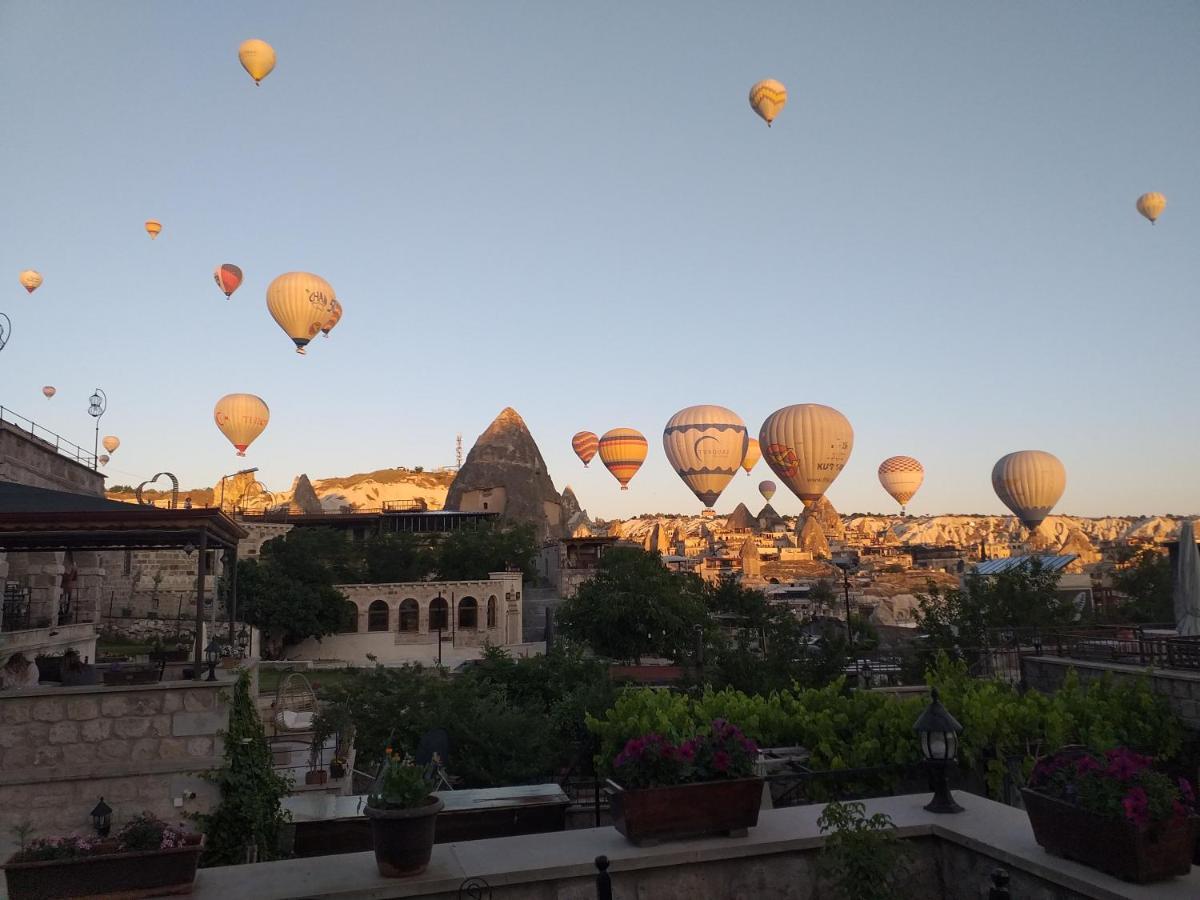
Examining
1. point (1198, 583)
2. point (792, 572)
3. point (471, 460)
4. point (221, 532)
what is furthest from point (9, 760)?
point (792, 572)

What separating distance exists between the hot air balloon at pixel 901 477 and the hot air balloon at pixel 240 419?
57112mm

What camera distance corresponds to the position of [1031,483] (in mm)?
62125

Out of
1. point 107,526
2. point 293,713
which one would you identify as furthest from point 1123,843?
point 293,713

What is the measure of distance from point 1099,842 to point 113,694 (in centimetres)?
901

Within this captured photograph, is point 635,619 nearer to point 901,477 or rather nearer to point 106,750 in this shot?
point 106,750

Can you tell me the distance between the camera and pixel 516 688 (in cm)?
1814

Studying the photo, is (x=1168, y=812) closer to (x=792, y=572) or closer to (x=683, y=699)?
(x=683, y=699)

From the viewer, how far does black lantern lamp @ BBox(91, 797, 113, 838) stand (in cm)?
841

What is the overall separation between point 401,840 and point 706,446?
50382 millimetres

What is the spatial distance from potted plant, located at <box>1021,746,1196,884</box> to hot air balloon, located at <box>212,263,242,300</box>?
154ft

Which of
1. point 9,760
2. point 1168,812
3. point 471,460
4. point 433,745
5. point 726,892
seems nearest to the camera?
point 1168,812

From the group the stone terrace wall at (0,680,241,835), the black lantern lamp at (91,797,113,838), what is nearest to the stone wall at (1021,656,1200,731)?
the stone terrace wall at (0,680,241,835)

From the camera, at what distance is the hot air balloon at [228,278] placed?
146 feet

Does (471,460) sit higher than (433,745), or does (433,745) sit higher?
(471,460)
